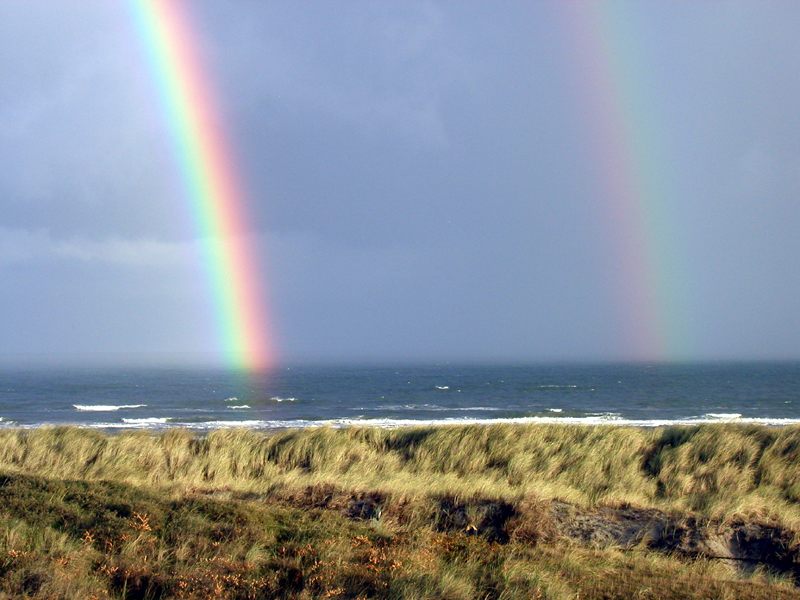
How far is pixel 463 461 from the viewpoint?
15758mm

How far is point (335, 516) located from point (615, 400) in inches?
2457

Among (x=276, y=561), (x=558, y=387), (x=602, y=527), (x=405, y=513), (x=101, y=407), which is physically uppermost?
(x=101, y=407)

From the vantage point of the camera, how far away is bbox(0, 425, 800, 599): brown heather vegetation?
23.2ft

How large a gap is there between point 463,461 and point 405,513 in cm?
499

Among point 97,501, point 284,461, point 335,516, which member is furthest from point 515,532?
point 284,461

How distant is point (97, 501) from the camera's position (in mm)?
9359

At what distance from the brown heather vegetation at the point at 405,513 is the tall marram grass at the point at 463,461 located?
0.17ft

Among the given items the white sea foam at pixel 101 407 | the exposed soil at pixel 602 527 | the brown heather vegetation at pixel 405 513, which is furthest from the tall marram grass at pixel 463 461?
the white sea foam at pixel 101 407

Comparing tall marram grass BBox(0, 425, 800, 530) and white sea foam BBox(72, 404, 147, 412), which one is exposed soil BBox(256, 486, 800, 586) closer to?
tall marram grass BBox(0, 425, 800, 530)

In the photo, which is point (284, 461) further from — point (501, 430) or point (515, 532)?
point (515, 532)

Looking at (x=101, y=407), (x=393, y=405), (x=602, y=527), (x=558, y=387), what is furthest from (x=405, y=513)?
(x=558, y=387)

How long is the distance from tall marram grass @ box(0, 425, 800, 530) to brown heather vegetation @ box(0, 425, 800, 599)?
2.0 inches

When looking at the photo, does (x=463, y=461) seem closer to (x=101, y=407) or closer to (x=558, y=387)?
(x=101, y=407)

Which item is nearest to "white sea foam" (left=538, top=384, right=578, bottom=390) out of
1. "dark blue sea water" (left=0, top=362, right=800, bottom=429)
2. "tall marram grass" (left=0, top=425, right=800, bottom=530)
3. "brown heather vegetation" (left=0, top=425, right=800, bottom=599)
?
"dark blue sea water" (left=0, top=362, right=800, bottom=429)
